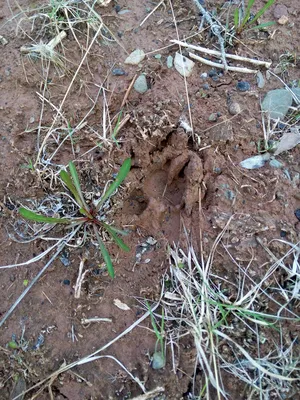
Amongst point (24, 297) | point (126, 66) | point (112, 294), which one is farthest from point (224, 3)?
point (24, 297)

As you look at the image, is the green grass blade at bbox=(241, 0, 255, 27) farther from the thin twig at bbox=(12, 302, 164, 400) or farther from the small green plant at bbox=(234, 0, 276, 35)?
the thin twig at bbox=(12, 302, 164, 400)

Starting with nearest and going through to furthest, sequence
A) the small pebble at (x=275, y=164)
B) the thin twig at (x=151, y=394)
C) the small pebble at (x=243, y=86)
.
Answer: the thin twig at (x=151, y=394) < the small pebble at (x=275, y=164) < the small pebble at (x=243, y=86)

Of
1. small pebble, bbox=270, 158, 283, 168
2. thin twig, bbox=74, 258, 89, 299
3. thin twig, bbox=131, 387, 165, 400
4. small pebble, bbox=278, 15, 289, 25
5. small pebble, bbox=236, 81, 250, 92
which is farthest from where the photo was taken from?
small pebble, bbox=278, 15, 289, 25

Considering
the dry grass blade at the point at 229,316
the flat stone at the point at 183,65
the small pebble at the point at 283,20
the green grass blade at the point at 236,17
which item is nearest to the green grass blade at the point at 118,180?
the dry grass blade at the point at 229,316

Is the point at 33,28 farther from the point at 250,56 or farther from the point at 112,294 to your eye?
the point at 112,294

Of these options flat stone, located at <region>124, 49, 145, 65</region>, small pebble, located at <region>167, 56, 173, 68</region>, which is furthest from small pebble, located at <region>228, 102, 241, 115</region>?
flat stone, located at <region>124, 49, 145, 65</region>

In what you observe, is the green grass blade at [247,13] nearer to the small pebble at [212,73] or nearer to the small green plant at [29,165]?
the small pebble at [212,73]
